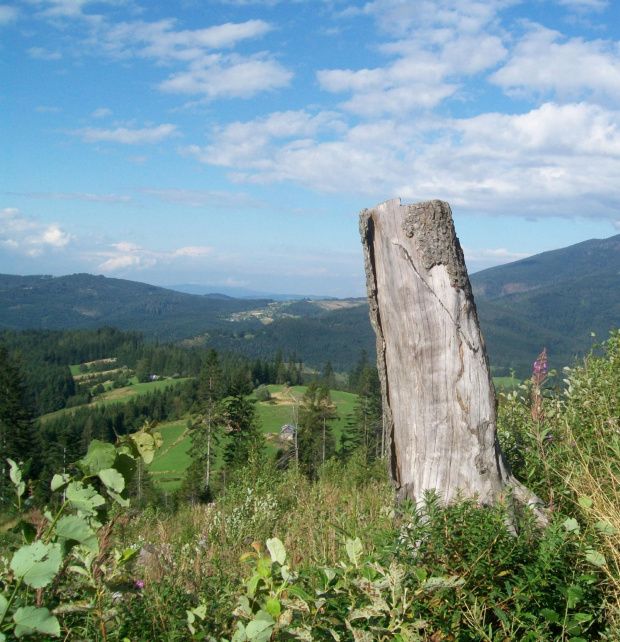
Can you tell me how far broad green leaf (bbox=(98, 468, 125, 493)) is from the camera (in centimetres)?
178

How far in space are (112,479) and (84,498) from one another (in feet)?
0.35

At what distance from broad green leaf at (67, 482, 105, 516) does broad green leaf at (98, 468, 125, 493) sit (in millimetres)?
48

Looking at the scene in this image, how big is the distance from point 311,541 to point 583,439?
2.73 meters

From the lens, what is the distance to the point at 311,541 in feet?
13.0

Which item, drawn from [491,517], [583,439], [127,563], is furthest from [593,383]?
[127,563]

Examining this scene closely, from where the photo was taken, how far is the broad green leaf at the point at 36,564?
60.1 inches

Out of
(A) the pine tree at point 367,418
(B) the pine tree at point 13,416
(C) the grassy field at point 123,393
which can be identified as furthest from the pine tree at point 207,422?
(C) the grassy field at point 123,393

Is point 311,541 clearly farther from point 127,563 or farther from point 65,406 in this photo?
point 65,406

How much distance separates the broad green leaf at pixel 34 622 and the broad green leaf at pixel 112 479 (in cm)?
40

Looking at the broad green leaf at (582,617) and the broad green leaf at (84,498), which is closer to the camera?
the broad green leaf at (84,498)

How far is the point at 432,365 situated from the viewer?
4.23 meters

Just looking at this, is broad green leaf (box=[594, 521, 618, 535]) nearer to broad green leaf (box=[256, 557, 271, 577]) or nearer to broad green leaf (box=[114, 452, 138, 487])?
broad green leaf (box=[256, 557, 271, 577])

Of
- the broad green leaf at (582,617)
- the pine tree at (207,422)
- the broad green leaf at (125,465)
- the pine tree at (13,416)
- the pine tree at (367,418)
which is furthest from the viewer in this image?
the pine tree at (367,418)

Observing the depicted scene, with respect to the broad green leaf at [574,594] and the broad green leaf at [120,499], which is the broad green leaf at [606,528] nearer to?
the broad green leaf at [574,594]
